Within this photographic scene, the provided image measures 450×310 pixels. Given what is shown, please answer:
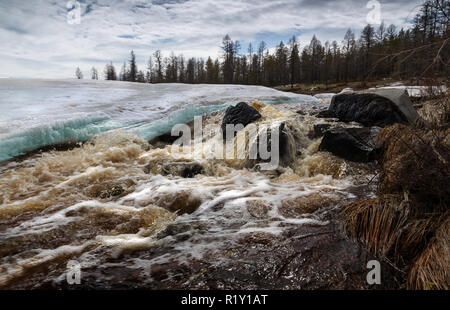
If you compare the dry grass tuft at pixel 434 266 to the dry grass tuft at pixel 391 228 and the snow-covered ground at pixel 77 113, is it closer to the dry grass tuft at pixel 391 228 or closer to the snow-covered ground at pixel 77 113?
the dry grass tuft at pixel 391 228

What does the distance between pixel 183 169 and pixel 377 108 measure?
536cm

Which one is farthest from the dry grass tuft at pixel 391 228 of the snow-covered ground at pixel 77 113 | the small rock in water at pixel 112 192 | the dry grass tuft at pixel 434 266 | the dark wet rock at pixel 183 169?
the snow-covered ground at pixel 77 113

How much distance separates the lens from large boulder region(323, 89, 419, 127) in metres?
6.00

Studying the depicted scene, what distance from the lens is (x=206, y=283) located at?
1.85 meters

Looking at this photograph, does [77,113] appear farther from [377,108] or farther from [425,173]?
[377,108]

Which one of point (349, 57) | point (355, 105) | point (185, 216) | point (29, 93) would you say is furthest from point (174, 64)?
point (185, 216)

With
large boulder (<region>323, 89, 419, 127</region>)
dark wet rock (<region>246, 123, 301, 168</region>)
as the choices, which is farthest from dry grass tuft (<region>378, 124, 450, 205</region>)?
large boulder (<region>323, 89, 419, 127</region>)

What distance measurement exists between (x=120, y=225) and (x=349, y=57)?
175 ft

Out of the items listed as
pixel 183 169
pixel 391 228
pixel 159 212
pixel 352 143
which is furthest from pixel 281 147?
pixel 391 228

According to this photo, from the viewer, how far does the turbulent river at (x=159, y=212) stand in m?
1.98

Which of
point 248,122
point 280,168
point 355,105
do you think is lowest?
point 280,168

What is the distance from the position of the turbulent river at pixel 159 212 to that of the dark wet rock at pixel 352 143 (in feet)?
0.78

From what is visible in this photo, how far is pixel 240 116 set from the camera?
24.9 feet

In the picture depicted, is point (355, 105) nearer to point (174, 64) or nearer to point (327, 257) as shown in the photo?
point (327, 257)
